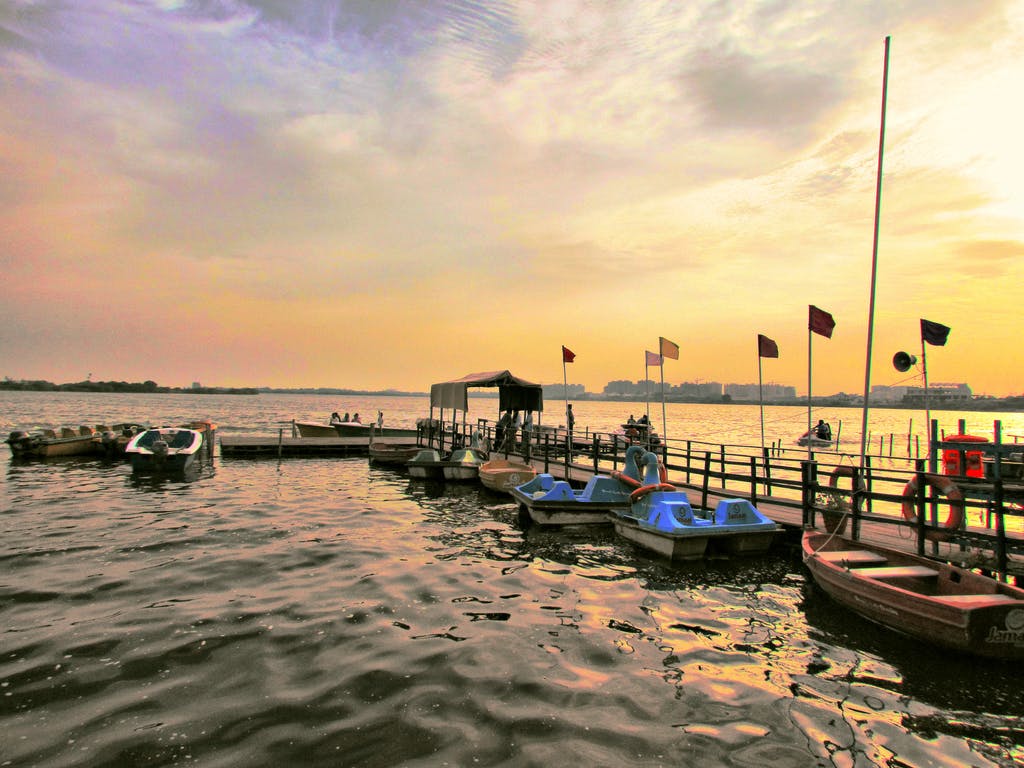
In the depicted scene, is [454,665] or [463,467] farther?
[463,467]

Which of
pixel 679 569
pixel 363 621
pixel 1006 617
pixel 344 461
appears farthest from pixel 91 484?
pixel 1006 617

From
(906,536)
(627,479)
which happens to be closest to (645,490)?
(627,479)

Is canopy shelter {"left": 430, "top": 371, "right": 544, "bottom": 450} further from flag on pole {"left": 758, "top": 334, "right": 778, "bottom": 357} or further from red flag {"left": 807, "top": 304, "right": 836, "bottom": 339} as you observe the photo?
red flag {"left": 807, "top": 304, "right": 836, "bottom": 339}

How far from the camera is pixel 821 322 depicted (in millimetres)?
16516

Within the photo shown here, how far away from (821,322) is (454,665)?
1484 cm

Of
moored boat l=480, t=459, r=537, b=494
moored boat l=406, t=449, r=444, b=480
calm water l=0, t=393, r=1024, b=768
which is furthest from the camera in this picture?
moored boat l=406, t=449, r=444, b=480

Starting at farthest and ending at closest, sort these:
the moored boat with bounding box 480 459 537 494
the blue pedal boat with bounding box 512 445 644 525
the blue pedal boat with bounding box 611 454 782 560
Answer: the moored boat with bounding box 480 459 537 494
the blue pedal boat with bounding box 512 445 644 525
the blue pedal boat with bounding box 611 454 782 560

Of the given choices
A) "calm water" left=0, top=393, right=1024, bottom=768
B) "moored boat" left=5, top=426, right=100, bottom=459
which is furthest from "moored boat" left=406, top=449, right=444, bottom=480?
"moored boat" left=5, top=426, right=100, bottom=459

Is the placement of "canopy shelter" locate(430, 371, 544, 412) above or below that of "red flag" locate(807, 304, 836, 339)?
below

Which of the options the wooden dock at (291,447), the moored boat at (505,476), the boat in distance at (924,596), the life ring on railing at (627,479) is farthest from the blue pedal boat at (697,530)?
the wooden dock at (291,447)

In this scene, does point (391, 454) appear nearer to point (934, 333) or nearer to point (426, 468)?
point (426, 468)

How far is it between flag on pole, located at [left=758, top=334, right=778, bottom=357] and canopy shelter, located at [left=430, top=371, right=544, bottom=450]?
1007cm

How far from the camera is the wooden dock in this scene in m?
35.1

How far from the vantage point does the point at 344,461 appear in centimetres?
3453
